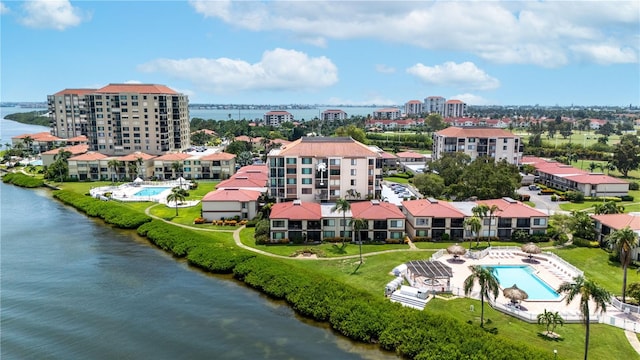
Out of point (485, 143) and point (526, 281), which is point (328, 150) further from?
point (485, 143)

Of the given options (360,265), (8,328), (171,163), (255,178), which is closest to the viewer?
(8,328)

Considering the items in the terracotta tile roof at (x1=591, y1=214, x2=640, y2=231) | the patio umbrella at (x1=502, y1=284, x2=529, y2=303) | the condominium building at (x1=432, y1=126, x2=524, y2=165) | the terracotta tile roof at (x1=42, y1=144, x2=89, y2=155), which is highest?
the condominium building at (x1=432, y1=126, x2=524, y2=165)

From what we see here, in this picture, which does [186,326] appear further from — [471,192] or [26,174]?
[26,174]

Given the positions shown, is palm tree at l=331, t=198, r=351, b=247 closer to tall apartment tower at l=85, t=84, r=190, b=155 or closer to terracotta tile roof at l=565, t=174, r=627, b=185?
terracotta tile roof at l=565, t=174, r=627, b=185

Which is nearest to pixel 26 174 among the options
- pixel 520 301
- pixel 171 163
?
pixel 171 163

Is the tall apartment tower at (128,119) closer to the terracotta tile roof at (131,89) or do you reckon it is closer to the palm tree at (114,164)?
the terracotta tile roof at (131,89)

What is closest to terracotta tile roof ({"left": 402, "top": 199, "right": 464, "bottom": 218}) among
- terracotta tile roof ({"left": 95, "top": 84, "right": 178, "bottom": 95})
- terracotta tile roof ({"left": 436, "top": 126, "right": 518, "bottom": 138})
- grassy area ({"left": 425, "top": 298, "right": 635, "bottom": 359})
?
grassy area ({"left": 425, "top": 298, "right": 635, "bottom": 359})

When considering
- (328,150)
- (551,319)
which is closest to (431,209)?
(328,150)
